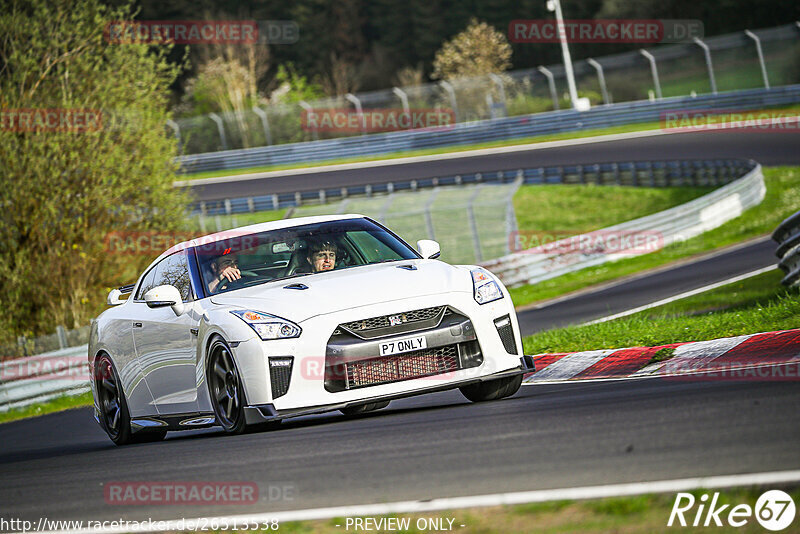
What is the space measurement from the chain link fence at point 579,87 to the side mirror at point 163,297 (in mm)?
29978

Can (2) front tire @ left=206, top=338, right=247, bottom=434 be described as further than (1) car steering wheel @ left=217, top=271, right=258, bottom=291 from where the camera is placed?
No

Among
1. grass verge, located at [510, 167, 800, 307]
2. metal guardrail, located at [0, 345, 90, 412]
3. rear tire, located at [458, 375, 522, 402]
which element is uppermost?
rear tire, located at [458, 375, 522, 402]

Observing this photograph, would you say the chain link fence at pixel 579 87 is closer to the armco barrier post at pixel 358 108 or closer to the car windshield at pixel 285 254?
the armco barrier post at pixel 358 108

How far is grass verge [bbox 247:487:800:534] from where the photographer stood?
12.9 feet

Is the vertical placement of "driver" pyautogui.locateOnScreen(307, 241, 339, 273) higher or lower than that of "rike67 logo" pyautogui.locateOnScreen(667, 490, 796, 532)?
higher

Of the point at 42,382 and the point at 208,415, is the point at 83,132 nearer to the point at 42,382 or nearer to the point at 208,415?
the point at 42,382

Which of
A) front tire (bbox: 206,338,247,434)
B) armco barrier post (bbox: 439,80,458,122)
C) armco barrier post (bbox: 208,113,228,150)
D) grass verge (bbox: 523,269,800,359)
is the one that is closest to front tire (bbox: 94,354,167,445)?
front tire (bbox: 206,338,247,434)

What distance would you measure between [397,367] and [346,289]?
26.0 inches

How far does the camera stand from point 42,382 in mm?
16422

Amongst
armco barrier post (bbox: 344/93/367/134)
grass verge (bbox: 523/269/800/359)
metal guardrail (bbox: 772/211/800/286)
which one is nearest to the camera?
grass verge (bbox: 523/269/800/359)

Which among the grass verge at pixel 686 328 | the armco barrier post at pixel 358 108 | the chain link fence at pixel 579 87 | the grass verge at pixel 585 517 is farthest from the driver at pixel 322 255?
the armco barrier post at pixel 358 108

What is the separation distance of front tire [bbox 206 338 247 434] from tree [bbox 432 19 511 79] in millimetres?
66581

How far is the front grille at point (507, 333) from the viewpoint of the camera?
7829 millimetres

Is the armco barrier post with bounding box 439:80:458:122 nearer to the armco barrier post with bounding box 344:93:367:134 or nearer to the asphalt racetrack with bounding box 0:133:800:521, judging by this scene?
the armco barrier post with bounding box 344:93:367:134
